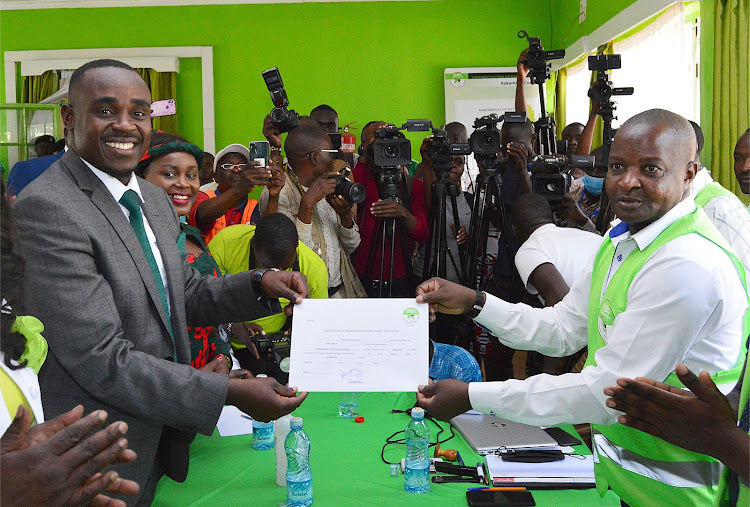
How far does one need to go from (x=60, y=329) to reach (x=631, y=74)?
5182 millimetres

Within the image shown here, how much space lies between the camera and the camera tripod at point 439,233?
3791 mm

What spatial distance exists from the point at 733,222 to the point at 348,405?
1.56 m

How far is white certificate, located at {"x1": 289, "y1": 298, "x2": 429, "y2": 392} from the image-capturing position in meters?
1.74

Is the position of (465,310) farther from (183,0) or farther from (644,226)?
(183,0)

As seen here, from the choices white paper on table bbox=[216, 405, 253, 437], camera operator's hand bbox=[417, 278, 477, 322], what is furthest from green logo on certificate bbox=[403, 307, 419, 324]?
white paper on table bbox=[216, 405, 253, 437]

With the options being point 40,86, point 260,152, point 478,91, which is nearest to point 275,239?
point 260,152

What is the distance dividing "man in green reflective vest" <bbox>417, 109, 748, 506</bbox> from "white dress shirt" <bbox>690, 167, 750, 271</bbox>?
800 millimetres

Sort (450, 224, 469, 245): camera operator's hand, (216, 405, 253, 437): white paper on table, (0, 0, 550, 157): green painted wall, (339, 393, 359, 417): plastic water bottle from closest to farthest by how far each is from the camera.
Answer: (216, 405, 253, 437): white paper on table
(339, 393, 359, 417): plastic water bottle
(450, 224, 469, 245): camera operator's hand
(0, 0, 550, 157): green painted wall

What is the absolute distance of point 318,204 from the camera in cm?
374

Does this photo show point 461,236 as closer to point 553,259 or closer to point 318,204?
point 318,204

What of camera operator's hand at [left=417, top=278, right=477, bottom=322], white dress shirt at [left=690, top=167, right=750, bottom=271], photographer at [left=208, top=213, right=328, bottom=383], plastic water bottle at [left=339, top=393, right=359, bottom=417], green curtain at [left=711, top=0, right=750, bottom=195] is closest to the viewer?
camera operator's hand at [left=417, top=278, right=477, bottom=322]

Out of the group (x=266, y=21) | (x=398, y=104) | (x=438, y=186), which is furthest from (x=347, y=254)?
(x=266, y=21)

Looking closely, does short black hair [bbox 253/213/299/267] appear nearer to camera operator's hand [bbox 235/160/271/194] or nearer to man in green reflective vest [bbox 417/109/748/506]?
camera operator's hand [bbox 235/160/271/194]

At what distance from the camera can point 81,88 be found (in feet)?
5.60
